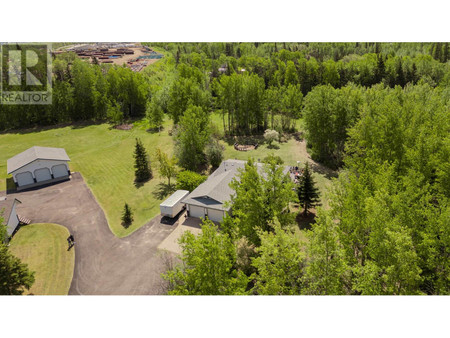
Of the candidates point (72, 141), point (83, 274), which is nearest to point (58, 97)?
point (72, 141)

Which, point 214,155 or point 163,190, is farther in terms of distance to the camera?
point 214,155

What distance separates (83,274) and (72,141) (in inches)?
1827

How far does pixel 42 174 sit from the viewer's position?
4569 cm

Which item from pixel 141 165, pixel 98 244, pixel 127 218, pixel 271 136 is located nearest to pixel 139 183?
pixel 141 165

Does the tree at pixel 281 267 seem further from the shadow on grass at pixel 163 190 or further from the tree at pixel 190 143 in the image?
the tree at pixel 190 143

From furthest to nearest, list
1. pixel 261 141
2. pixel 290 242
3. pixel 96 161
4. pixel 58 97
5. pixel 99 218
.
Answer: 1. pixel 58 97
2. pixel 261 141
3. pixel 96 161
4. pixel 99 218
5. pixel 290 242

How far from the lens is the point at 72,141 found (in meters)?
63.9

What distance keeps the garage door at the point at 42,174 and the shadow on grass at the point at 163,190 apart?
19445mm

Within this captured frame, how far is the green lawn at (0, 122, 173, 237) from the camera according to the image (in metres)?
38.6

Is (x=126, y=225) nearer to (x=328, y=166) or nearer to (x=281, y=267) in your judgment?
(x=281, y=267)

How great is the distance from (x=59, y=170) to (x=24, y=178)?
16.8 ft

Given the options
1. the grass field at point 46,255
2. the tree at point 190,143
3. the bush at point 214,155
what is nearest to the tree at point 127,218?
the grass field at point 46,255

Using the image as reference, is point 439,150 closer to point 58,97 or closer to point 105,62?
point 58,97

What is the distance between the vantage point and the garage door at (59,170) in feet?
153
